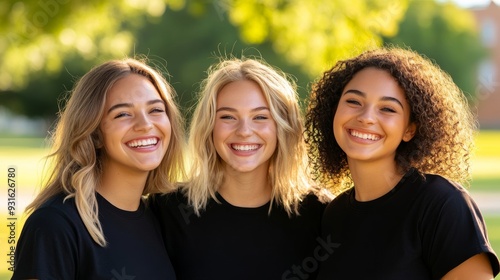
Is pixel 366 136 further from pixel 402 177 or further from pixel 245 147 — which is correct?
pixel 245 147

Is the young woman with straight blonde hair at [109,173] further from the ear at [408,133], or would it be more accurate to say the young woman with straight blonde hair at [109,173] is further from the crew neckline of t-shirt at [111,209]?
the ear at [408,133]

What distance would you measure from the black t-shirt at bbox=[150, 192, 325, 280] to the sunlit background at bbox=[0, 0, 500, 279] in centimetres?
92

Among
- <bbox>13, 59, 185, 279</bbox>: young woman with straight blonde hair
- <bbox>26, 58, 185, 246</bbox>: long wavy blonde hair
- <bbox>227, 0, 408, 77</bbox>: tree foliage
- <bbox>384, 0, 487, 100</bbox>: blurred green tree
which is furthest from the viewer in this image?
<bbox>384, 0, 487, 100</bbox>: blurred green tree

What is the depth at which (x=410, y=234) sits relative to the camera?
357 centimetres

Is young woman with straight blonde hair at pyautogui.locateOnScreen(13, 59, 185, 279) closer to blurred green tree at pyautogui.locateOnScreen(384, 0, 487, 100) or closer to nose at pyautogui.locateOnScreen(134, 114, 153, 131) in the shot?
nose at pyautogui.locateOnScreen(134, 114, 153, 131)

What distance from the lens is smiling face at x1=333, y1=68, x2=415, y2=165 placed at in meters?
3.83

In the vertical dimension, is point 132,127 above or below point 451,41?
below

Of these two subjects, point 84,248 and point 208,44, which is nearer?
point 84,248

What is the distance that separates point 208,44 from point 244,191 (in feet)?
127

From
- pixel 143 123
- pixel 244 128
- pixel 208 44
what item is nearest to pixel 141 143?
pixel 143 123

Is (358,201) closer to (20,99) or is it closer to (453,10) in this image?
(20,99)

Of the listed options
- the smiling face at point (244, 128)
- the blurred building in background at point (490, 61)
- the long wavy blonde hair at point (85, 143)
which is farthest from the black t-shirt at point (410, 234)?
the blurred building in background at point (490, 61)

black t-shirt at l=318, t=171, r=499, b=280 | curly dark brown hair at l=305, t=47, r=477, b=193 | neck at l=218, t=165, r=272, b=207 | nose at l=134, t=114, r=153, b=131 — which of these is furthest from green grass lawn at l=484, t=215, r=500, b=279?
nose at l=134, t=114, r=153, b=131

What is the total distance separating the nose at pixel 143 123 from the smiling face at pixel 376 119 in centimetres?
103
